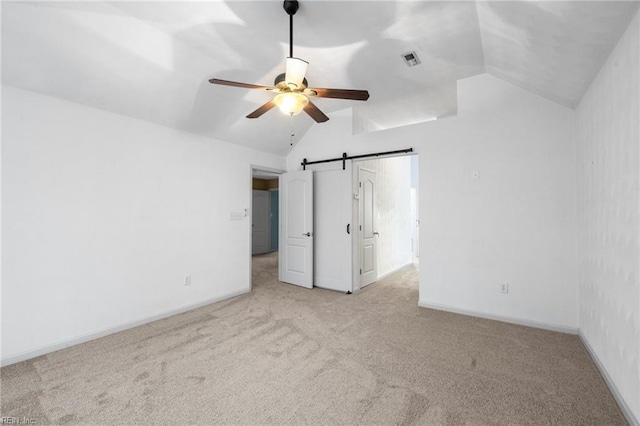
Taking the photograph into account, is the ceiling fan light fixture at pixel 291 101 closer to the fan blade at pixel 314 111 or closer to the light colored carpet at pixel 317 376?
the fan blade at pixel 314 111

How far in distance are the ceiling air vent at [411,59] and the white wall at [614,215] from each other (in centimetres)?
154

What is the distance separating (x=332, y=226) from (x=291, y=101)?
2.82 m

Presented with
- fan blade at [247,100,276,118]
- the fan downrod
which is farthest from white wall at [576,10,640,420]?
fan blade at [247,100,276,118]

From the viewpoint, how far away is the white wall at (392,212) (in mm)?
5547

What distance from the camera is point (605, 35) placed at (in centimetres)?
184

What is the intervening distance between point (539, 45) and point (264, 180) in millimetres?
8162

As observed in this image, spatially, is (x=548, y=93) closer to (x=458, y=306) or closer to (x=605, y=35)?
(x=605, y=35)

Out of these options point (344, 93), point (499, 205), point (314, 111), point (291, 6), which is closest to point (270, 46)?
point (291, 6)

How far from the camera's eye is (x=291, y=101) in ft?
7.35

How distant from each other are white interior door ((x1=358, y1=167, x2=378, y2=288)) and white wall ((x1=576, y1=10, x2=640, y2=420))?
2.77 m

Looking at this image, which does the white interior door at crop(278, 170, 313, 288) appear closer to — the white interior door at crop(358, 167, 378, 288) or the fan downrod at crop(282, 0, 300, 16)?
the white interior door at crop(358, 167, 378, 288)

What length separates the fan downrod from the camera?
2148 mm

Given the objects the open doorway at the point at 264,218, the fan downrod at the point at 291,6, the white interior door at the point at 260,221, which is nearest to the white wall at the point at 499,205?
the fan downrod at the point at 291,6

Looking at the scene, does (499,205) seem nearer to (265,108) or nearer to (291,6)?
(265,108)
